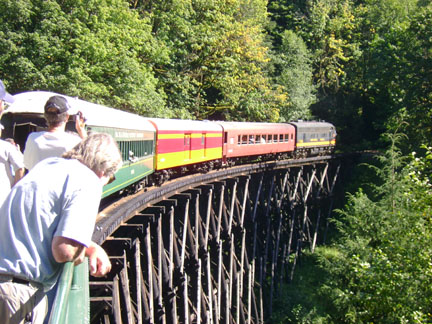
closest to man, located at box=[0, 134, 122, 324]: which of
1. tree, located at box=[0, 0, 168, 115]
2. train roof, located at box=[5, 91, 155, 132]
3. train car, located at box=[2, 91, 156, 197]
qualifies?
train roof, located at box=[5, 91, 155, 132]

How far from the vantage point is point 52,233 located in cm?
222

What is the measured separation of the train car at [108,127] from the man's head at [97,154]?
2.78 m

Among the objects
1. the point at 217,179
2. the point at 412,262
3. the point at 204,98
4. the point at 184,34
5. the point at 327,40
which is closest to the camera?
the point at 412,262

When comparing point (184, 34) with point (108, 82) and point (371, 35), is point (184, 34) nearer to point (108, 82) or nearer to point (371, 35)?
point (108, 82)

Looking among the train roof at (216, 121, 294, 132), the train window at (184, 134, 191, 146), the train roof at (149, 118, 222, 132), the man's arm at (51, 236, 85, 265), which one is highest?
the man's arm at (51, 236, 85, 265)

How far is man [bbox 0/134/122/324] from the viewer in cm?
215

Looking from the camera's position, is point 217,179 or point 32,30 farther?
point 32,30

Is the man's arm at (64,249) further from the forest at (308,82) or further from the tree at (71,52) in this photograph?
the tree at (71,52)

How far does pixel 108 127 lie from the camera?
9203 millimetres

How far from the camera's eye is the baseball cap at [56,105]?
11.8 feet

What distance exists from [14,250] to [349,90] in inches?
1542

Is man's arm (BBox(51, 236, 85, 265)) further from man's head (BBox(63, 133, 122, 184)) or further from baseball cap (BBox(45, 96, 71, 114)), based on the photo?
baseball cap (BBox(45, 96, 71, 114))

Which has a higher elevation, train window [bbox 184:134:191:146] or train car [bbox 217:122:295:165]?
train window [bbox 184:134:191:146]

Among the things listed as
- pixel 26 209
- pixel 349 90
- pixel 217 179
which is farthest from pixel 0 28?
pixel 349 90
